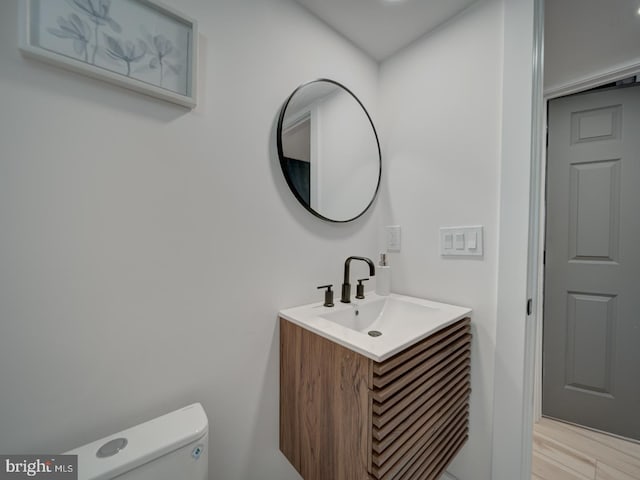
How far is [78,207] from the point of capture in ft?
2.13

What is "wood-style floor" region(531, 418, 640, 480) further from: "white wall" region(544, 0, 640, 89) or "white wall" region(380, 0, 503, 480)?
"white wall" region(544, 0, 640, 89)

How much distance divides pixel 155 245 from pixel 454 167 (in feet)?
4.13

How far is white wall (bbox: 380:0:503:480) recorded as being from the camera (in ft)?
3.51

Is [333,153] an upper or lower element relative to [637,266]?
upper

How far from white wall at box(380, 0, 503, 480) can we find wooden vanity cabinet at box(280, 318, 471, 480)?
0.38ft

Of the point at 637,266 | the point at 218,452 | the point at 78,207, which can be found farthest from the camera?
the point at 637,266

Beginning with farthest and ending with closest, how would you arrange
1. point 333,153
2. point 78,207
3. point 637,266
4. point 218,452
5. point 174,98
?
point 637,266 → point 333,153 → point 218,452 → point 174,98 → point 78,207

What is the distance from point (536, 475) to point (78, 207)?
2213 mm

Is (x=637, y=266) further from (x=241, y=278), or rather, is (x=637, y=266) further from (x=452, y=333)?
(x=241, y=278)

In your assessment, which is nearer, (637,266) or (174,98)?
(174,98)

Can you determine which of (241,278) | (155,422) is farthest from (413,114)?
(155,422)

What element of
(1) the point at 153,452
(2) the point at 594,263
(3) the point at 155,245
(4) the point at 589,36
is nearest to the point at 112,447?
(1) the point at 153,452

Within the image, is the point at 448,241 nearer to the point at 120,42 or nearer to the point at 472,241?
the point at 472,241

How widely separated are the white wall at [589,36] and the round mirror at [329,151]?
1078 millimetres
